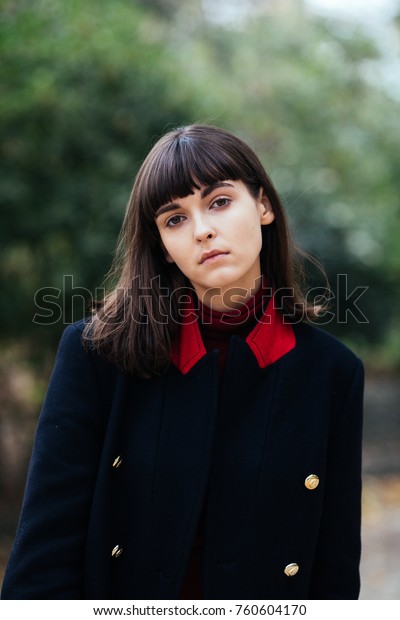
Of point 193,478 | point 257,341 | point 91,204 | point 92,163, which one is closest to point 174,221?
point 257,341

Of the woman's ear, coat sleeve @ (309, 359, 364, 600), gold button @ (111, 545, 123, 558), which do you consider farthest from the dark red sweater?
gold button @ (111, 545, 123, 558)

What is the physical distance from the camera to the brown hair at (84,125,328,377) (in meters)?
1.89

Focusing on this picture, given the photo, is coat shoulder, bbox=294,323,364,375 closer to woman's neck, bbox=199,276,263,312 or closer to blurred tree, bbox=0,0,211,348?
woman's neck, bbox=199,276,263,312

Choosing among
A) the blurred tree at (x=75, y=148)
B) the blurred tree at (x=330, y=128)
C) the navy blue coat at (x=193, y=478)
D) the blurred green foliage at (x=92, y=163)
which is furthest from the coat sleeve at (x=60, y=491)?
the blurred tree at (x=330, y=128)

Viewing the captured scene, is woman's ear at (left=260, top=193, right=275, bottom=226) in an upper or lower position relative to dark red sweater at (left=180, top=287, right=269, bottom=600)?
upper

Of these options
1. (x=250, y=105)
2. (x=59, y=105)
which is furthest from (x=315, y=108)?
(x=59, y=105)

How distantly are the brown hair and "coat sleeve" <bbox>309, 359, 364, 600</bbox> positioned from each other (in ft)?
1.17

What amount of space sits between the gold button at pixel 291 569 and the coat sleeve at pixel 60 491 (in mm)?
576

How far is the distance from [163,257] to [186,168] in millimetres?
335

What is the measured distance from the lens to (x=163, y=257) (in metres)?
2.11

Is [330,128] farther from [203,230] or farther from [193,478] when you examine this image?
[193,478]

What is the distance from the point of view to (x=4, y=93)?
473cm

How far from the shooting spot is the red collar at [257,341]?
1.97 metres

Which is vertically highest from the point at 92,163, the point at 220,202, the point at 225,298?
the point at 92,163
